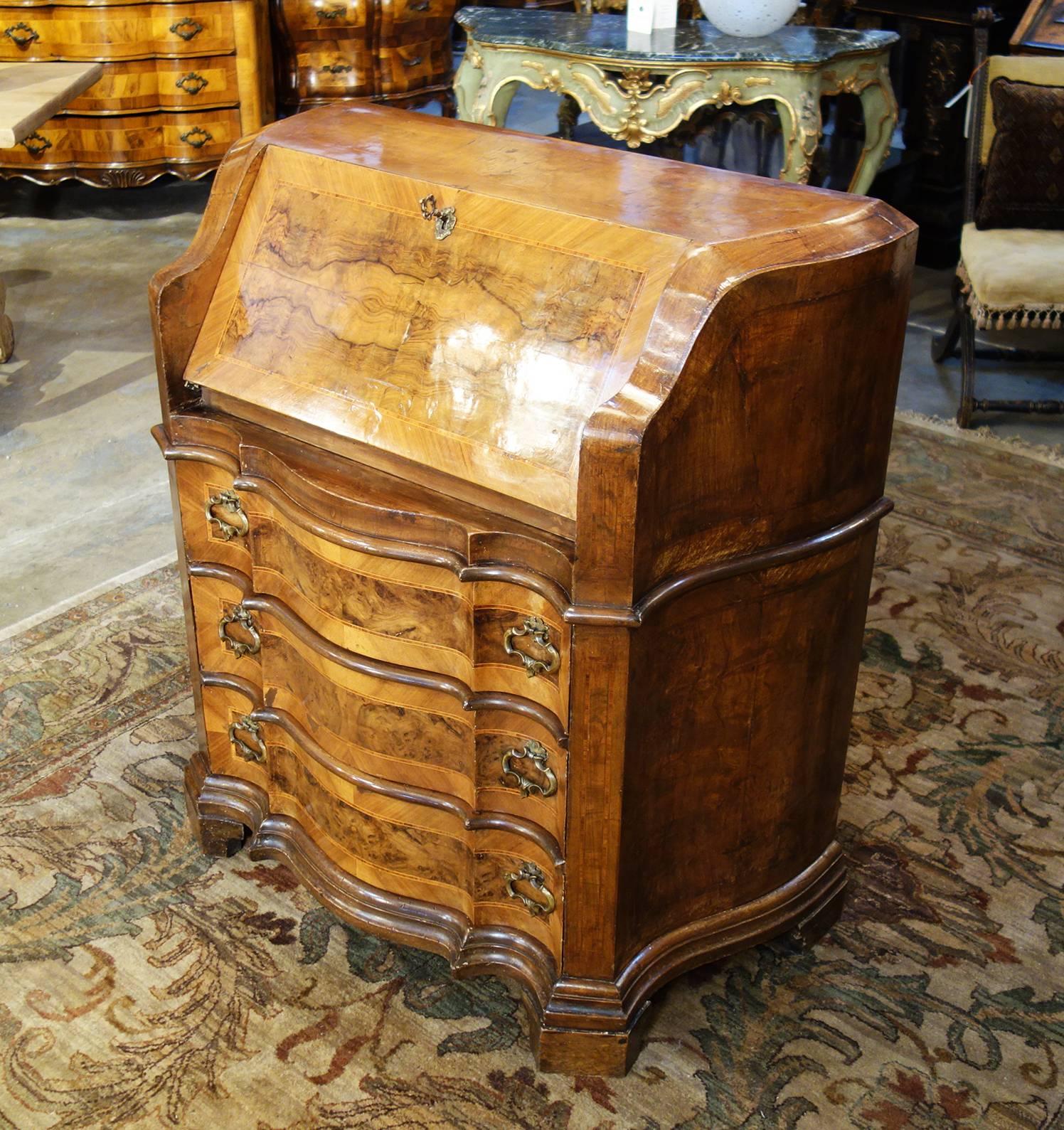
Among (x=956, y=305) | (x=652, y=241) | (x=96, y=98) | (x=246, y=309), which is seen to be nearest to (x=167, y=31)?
(x=96, y=98)

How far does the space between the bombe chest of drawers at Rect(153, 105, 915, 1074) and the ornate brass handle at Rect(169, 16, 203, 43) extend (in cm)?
399

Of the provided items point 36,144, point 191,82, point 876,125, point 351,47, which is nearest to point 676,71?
point 876,125

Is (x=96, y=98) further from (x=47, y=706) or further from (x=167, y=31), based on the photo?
(x=47, y=706)

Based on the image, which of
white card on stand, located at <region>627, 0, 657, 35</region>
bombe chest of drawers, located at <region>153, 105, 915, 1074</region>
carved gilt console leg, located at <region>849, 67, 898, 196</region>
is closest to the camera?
bombe chest of drawers, located at <region>153, 105, 915, 1074</region>

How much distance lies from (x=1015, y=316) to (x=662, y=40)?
1.46 metres

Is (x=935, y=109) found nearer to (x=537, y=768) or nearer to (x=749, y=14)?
(x=749, y=14)

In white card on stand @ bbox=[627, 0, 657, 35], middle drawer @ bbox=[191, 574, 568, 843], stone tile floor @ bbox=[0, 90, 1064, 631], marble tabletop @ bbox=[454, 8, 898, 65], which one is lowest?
stone tile floor @ bbox=[0, 90, 1064, 631]

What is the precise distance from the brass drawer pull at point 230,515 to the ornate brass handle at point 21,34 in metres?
4.56

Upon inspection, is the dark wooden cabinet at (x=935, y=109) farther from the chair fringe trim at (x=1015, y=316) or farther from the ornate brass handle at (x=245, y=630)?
the ornate brass handle at (x=245, y=630)

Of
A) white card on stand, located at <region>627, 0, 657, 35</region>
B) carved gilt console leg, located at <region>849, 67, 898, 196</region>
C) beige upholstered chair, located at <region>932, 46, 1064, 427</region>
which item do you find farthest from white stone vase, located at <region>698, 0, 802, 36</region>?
beige upholstered chair, located at <region>932, 46, 1064, 427</region>

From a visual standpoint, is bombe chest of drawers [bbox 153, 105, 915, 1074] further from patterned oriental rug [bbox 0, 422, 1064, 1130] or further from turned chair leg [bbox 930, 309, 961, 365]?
turned chair leg [bbox 930, 309, 961, 365]

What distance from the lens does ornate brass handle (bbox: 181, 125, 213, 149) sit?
618 centimetres

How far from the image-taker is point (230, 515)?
2275mm

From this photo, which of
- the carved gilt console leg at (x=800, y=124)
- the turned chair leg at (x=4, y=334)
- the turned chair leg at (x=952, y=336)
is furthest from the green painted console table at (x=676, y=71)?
the turned chair leg at (x=4, y=334)
